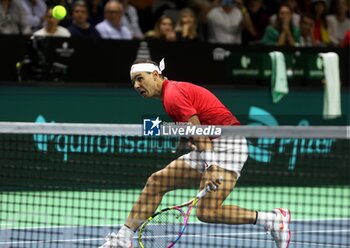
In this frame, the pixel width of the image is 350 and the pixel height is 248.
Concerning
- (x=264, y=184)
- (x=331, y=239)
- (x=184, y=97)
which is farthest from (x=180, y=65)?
(x=184, y=97)

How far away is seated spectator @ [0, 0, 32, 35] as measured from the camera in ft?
38.8

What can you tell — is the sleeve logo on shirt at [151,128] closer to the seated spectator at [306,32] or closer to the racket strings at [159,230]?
the racket strings at [159,230]

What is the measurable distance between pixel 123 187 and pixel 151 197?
403 centimetres

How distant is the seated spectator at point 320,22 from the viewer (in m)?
14.6

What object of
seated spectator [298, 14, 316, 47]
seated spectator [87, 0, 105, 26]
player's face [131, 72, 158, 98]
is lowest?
seated spectator [298, 14, 316, 47]

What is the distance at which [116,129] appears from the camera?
20.0 feet

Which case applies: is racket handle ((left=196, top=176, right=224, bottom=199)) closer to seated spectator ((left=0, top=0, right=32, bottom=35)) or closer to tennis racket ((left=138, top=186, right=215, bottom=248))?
tennis racket ((left=138, top=186, right=215, bottom=248))

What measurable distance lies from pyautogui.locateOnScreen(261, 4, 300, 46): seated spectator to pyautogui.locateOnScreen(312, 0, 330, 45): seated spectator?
727mm

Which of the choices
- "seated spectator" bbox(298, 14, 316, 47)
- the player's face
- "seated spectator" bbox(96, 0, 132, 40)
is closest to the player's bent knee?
the player's face

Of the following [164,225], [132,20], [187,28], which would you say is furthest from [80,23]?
[164,225]

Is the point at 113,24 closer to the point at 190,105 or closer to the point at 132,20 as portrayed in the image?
the point at 132,20

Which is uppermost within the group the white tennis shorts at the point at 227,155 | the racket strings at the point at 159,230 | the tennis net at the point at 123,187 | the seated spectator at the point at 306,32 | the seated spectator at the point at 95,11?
the seated spectator at the point at 95,11

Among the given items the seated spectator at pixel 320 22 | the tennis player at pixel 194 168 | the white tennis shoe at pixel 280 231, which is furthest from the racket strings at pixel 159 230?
the seated spectator at pixel 320 22

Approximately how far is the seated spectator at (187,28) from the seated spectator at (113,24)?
757 millimetres
